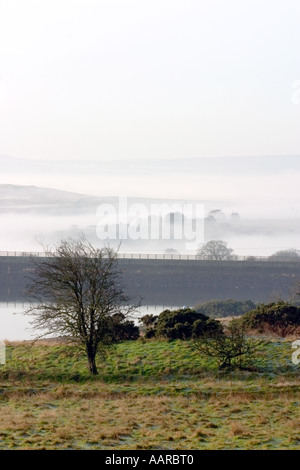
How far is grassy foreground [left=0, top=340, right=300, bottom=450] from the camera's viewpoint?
70.8ft

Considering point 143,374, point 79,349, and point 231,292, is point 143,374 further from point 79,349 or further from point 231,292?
point 231,292

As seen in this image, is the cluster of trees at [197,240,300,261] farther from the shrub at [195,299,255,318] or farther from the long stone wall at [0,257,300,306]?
the shrub at [195,299,255,318]

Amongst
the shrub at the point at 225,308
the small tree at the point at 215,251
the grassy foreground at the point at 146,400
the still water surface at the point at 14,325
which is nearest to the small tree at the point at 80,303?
the grassy foreground at the point at 146,400

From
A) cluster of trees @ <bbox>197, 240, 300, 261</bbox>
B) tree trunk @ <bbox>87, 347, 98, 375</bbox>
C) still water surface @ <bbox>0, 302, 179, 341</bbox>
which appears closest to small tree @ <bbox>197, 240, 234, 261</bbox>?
cluster of trees @ <bbox>197, 240, 300, 261</bbox>

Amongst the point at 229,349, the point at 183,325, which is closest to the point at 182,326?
the point at 183,325

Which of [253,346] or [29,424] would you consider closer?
[29,424]

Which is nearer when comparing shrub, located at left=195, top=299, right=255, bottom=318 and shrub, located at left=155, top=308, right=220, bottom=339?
shrub, located at left=155, top=308, right=220, bottom=339

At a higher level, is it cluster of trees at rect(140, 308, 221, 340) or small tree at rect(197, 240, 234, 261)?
small tree at rect(197, 240, 234, 261)

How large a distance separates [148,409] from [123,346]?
12.5m

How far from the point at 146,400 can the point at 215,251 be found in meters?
127

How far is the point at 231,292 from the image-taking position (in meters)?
134

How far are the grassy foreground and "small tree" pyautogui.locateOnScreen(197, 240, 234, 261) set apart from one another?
110 m
